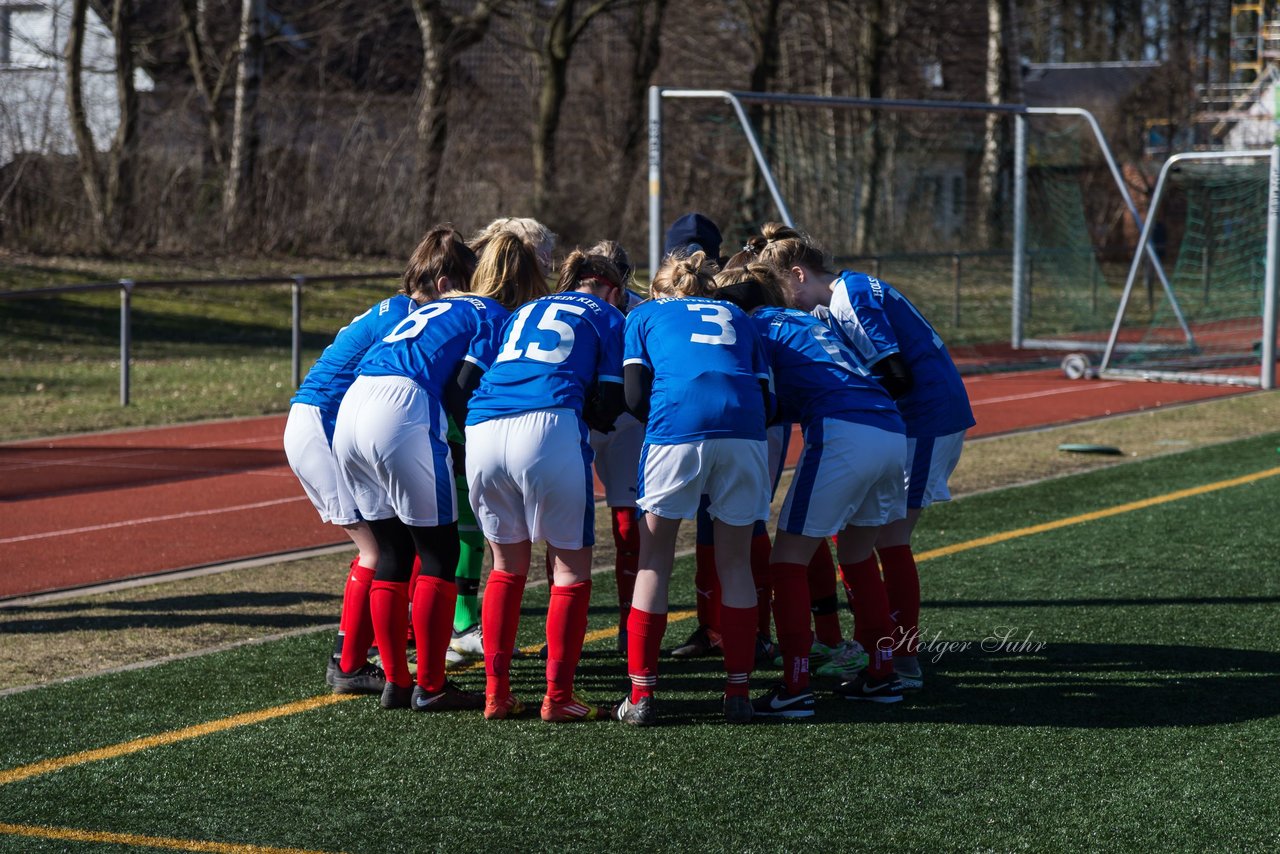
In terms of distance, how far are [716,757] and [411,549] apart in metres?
1.43

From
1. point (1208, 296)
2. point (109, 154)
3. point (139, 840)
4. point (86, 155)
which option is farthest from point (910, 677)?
point (109, 154)

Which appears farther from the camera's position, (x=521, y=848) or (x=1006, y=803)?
(x=1006, y=803)

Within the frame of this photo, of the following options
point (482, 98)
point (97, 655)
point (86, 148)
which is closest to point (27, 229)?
point (86, 148)

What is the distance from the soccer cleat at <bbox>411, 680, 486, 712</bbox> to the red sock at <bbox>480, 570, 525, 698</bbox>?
19 centimetres

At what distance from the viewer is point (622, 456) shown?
21.5 ft

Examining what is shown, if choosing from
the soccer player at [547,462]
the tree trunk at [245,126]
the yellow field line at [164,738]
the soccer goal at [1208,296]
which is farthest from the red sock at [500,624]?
the tree trunk at [245,126]

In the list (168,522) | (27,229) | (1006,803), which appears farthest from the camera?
(27,229)

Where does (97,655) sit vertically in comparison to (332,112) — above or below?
below

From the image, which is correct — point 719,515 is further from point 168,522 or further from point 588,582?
point 168,522

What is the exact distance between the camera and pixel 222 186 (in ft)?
86.9

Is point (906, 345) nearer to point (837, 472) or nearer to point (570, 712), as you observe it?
point (837, 472)

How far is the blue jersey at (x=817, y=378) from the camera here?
560 centimetres

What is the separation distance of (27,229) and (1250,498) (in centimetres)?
1956

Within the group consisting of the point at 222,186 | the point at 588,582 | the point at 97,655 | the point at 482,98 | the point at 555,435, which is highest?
the point at 482,98
